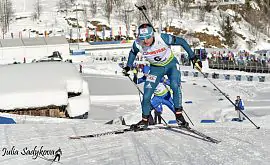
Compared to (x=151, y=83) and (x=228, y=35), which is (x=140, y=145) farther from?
(x=228, y=35)

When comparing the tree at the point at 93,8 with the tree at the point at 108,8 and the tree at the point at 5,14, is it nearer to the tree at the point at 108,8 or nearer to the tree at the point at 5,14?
the tree at the point at 108,8

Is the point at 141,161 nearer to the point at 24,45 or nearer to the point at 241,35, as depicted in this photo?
the point at 24,45

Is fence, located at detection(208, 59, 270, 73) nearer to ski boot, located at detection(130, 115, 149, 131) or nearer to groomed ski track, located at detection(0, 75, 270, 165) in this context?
groomed ski track, located at detection(0, 75, 270, 165)

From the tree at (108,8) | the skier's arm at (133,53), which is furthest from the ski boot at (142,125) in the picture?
the tree at (108,8)

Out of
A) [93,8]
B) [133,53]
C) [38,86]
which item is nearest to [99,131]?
[133,53]

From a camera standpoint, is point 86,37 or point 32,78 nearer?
point 32,78

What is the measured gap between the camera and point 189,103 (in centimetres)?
2325

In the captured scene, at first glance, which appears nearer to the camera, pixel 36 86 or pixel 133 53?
pixel 133 53

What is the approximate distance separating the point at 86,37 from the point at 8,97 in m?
53.1

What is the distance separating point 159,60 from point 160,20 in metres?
67.2

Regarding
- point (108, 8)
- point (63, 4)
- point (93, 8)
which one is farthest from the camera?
point (63, 4)

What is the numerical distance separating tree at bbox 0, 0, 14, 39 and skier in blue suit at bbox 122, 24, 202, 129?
2388 inches

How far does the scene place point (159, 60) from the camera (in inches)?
300

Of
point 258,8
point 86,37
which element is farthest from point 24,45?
point 258,8
